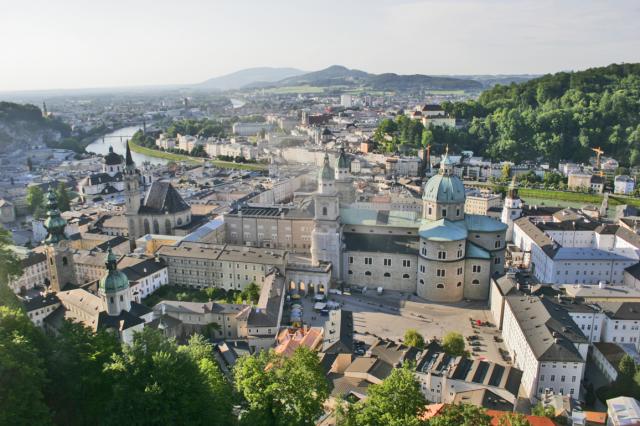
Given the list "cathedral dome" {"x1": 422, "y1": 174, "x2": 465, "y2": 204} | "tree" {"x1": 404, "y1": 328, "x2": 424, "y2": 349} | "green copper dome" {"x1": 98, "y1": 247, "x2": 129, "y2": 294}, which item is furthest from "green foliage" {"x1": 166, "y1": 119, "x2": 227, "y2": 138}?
"tree" {"x1": 404, "y1": 328, "x2": 424, "y2": 349}

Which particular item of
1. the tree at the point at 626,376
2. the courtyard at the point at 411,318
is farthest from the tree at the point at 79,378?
the tree at the point at 626,376

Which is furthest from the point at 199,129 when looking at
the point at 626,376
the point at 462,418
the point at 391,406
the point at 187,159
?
the point at 462,418

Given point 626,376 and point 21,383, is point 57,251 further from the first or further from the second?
point 626,376

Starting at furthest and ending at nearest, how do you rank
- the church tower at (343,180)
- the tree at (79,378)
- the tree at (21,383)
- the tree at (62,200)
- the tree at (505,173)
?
1. the tree at (505,173)
2. the tree at (62,200)
3. the church tower at (343,180)
4. the tree at (79,378)
5. the tree at (21,383)

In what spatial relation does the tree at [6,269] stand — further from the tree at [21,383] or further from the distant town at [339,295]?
the tree at [21,383]

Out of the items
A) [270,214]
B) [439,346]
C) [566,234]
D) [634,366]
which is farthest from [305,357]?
[566,234]

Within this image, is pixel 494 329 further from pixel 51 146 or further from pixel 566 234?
pixel 51 146
